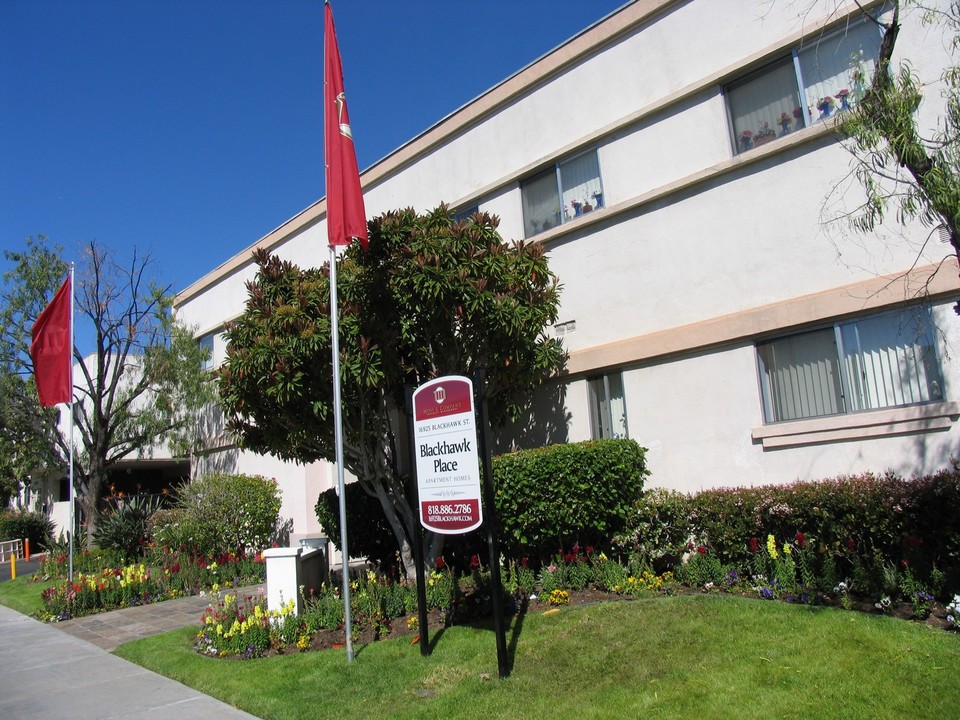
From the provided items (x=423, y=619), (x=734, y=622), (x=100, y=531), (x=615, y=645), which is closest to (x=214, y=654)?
(x=423, y=619)

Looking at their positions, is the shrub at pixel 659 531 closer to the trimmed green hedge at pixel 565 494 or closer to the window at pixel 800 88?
the trimmed green hedge at pixel 565 494

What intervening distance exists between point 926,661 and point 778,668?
1017 millimetres

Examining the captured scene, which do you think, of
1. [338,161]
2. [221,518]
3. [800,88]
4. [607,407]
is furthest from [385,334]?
[221,518]

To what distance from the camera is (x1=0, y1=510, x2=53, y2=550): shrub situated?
1148 inches

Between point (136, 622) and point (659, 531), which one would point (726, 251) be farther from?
point (136, 622)

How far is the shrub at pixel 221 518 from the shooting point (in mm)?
15266

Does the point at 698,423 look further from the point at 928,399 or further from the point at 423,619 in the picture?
the point at 423,619

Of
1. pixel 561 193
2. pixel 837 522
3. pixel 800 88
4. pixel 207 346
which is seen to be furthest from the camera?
pixel 207 346

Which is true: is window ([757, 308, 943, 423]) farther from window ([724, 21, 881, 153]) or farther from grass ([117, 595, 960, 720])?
grass ([117, 595, 960, 720])

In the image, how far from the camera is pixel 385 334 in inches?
391

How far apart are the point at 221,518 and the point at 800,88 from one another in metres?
13.2

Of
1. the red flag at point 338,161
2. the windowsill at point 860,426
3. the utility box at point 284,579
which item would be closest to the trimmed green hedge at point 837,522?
the windowsill at point 860,426

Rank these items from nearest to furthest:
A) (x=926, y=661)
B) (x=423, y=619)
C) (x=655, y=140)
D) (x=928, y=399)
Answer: (x=926, y=661) → (x=423, y=619) → (x=928, y=399) → (x=655, y=140)

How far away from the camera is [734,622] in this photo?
6684 mm
